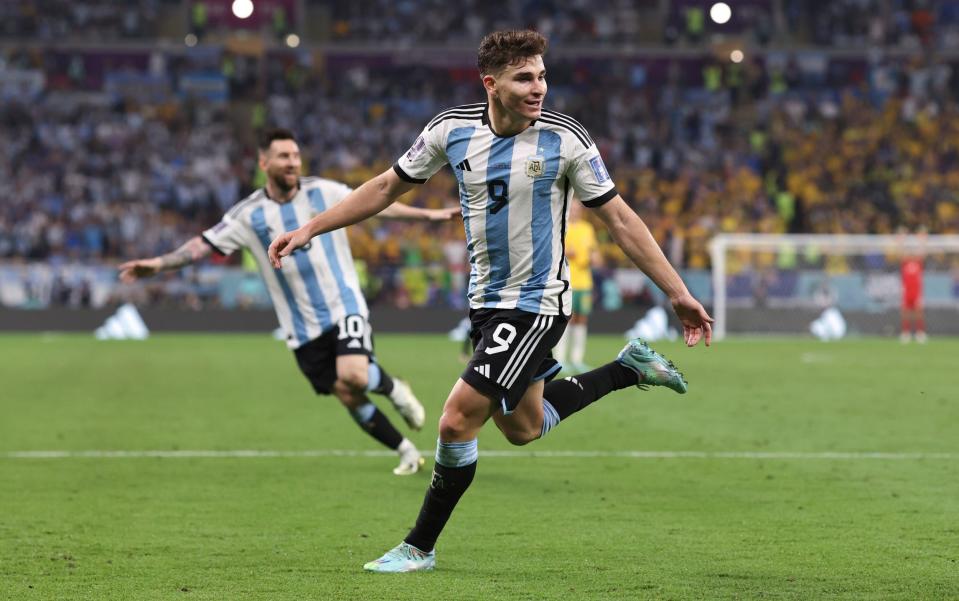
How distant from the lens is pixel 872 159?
113ft

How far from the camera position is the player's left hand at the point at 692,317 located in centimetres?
532

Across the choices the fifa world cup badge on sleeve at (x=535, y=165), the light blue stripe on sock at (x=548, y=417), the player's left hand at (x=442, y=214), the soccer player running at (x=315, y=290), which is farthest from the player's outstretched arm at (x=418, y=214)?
the fifa world cup badge on sleeve at (x=535, y=165)

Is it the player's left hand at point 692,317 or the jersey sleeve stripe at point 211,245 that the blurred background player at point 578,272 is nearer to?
the jersey sleeve stripe at point 211,245

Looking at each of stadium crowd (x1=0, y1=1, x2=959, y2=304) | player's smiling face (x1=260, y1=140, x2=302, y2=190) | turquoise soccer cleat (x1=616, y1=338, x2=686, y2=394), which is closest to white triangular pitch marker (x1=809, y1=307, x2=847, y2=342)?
stadium crowd (x1=0, y1=1, x2=959, y2=304)

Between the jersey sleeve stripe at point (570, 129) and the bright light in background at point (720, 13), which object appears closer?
the jersey sleeve stripe at point (570, 129)

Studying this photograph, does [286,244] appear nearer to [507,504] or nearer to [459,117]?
[459,117]

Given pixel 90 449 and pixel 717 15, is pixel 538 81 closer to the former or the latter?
pixel 90 449

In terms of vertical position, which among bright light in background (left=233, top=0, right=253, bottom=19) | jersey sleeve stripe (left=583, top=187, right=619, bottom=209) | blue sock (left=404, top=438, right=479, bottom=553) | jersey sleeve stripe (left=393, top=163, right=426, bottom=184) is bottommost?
blue sock (left=404, top=438, right=479, bottom=553)

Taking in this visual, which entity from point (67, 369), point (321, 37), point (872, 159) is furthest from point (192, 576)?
point (321, 37)

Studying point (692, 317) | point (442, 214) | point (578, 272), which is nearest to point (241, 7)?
point (578, 272)

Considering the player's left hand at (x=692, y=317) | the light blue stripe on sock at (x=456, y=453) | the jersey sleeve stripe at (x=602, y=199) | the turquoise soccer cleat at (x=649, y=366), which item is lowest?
the light blue stripe on sock at (x=456, y=453)

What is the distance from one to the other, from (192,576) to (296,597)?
0.62m

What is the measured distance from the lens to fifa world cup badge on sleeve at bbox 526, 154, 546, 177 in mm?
5547

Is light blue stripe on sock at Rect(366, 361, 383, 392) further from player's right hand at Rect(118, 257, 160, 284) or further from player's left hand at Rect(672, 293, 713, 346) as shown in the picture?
player's left hand at Rect(672, 293, 713, 346)
